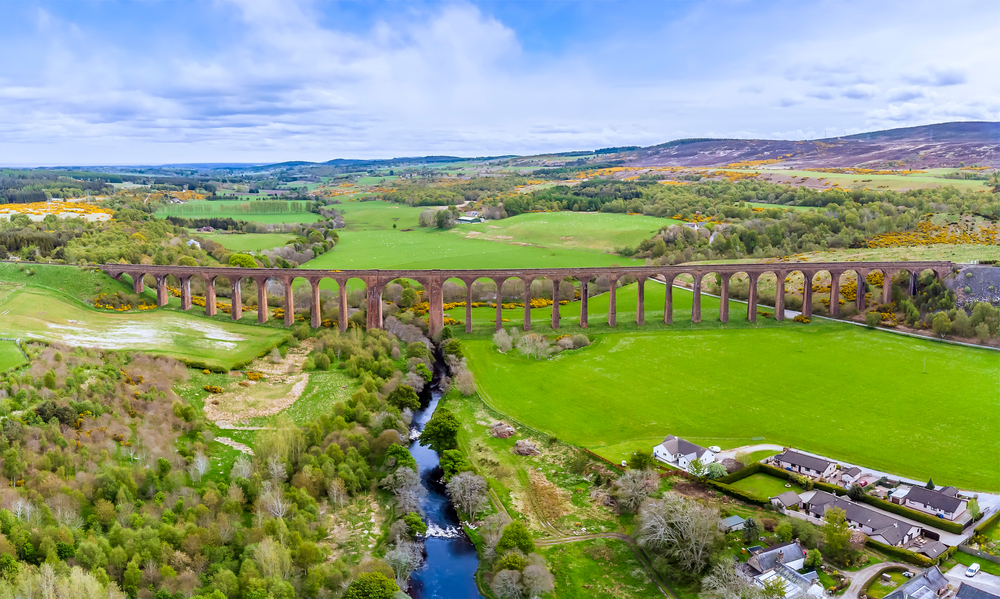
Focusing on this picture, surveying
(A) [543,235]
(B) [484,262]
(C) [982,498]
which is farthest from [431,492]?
(A) [543,235]

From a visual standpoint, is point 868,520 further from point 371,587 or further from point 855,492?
point 371,587

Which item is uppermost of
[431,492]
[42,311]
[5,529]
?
[42,311]

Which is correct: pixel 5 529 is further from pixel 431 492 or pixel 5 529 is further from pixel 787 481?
pixel 787 481

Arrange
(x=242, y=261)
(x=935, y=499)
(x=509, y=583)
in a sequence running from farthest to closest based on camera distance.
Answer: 1. (x=242, y=261)
2. (x=935, y=499)
3. (x=509, y=583)

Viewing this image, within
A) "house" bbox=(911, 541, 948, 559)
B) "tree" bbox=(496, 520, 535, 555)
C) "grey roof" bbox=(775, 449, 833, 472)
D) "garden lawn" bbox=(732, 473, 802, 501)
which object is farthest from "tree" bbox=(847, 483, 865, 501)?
"tree" bbox=(496, 520, 535, 555)

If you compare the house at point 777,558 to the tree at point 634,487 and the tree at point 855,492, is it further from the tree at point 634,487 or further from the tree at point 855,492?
the tree at point 855,492

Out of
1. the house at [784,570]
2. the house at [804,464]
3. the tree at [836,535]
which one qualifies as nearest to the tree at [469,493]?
the house at [784,570]

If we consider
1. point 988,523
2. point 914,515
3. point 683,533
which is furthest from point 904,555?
point 683,533
